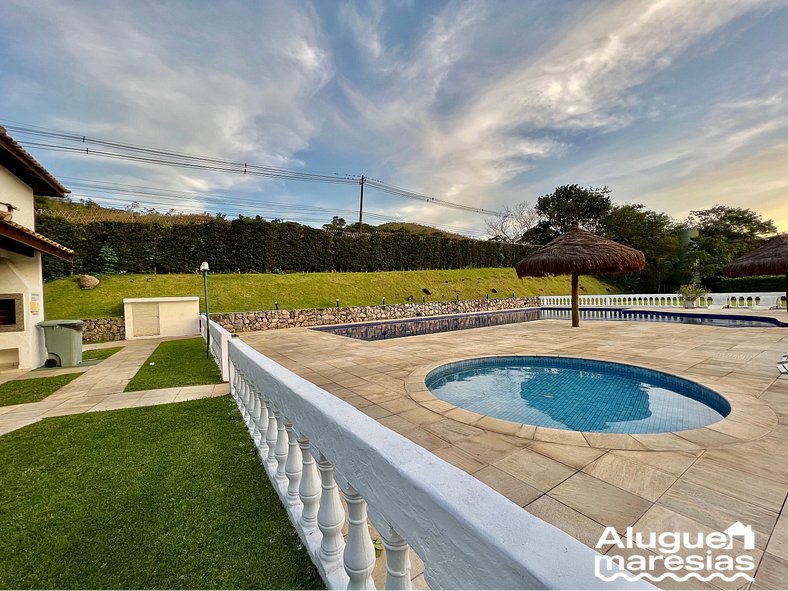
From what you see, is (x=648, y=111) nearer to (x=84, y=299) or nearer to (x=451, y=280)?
(x=451, y=280)

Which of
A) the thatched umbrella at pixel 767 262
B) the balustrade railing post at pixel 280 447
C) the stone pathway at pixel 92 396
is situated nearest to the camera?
the balustrade railing post at pixel 280 447

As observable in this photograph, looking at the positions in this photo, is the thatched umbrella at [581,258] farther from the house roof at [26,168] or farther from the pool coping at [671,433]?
the house roof at [26,168]

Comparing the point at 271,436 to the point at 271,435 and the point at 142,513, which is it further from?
the point at 142,513

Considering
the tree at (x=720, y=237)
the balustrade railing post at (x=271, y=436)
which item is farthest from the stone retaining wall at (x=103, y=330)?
the tree at (x=720, y=237)

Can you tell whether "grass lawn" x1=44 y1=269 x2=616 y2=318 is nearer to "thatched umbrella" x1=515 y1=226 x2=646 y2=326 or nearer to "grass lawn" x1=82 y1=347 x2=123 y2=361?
"grass lawn" x1=82 y1=347 x2=123 y2=361

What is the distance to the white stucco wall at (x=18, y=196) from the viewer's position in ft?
28.5

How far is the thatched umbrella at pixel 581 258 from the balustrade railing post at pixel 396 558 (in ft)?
44.6

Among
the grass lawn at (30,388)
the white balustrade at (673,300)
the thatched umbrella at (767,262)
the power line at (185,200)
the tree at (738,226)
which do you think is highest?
the power line at (185,200)

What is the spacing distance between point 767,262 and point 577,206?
88.1 feet

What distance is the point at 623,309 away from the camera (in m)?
17.3

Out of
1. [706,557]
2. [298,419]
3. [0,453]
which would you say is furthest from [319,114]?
[706,557]

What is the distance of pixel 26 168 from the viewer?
901 cm

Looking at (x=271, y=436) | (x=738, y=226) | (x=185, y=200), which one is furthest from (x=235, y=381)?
(x=738, y=226)

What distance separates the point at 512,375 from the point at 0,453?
8.31m
